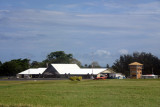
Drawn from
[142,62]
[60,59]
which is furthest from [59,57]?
[142,62]

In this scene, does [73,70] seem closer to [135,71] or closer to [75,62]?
[135,71]

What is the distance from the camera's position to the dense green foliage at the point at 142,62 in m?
124

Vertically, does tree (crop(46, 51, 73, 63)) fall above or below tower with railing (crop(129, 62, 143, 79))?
above

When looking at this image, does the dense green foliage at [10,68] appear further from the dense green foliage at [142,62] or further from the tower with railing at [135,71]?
the tower with railing at [135,71]

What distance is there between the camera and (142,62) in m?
129

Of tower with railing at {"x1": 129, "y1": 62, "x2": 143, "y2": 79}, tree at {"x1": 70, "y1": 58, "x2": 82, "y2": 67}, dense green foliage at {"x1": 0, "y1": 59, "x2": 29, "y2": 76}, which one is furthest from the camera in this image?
tree at {"x1": 70, "y1": 58, "x2": 82, "y2": 67}

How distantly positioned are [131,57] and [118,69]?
334 inches

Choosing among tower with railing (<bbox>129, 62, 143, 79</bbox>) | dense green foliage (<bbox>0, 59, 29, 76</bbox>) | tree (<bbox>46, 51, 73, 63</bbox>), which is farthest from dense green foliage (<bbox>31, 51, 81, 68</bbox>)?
tower with railing (<bbox>129, 62, 143, 79</bbox>)

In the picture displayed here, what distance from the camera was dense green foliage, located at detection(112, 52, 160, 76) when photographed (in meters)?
124

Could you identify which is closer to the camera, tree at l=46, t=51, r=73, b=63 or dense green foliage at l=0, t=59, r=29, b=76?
dense green foliage at l=0, t=59, r=29, b=76

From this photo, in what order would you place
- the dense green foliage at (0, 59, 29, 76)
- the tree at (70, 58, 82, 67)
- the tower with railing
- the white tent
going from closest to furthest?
the tower with railing < the white tent < the dense green foliage at (0, 59, 29, 76) < the tree at (70, 58, 82, 67)

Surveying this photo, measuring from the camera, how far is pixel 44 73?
427 feet

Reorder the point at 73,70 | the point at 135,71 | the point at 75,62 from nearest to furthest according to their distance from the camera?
the point at 135,71
the point at 73,70
the point at 75,62

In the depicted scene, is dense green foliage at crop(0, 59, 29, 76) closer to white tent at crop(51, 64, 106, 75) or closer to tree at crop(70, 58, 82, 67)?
white tent at crop(51, 64, 106, 75)
